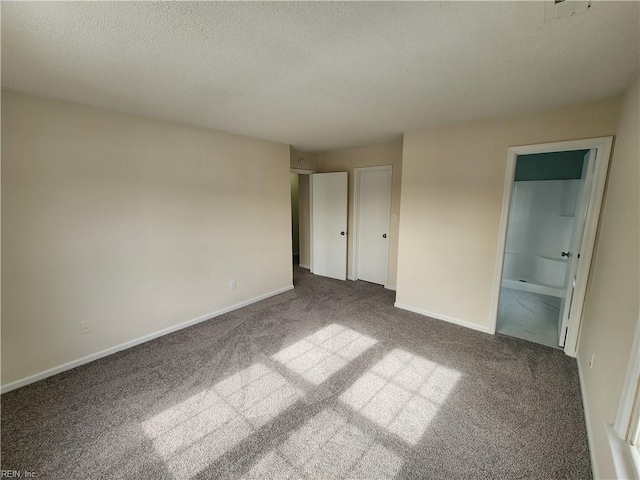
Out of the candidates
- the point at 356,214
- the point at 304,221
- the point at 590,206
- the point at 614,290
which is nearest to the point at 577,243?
the point at 590,206

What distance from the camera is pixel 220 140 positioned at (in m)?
3.14

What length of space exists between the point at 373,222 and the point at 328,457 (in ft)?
11.4

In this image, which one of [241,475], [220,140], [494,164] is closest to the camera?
[241,475]

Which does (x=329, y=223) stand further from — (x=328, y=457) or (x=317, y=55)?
(x=328, y=457)

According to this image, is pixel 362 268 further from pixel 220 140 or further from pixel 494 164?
pixel 220 140

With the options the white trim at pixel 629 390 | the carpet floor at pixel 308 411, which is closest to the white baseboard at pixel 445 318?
the carpet floor at pixel 308 411

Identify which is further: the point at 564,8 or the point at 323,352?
the point at 323,352

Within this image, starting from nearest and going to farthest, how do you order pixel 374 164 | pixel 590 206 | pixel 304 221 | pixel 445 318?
pixel 590 206, pixel 445 318, pixel 374 164, pixel 304 221

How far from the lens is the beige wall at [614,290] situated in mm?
1282

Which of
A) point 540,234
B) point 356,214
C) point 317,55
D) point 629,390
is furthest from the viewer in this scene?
point 356,214

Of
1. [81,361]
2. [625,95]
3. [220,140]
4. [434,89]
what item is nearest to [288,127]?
[220,140]

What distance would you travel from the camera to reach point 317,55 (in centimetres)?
150

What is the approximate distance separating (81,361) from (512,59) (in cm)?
405

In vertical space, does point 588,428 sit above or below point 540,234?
below
